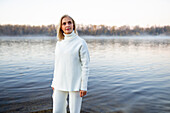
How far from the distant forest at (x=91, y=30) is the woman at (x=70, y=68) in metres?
151

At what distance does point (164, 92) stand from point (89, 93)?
10.1 ft

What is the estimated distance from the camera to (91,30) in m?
170

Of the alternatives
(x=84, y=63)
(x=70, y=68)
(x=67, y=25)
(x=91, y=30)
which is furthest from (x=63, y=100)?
(x=91, y=30)

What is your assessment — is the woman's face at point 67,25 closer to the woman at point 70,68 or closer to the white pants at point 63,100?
the woman at point 70,68

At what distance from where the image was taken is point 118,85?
724 cm

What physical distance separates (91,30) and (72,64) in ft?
559

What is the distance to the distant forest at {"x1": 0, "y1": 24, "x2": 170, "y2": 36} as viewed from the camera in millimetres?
152587

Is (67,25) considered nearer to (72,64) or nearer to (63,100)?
(72,64)

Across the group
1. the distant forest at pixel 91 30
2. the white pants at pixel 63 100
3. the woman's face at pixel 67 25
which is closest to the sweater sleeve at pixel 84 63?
the white pants at pixel 63 100

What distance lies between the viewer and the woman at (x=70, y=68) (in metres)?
2.69

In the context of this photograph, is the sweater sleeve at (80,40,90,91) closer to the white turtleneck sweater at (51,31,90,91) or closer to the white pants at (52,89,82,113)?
the white turtleneck sweater at (51,31,90,91)

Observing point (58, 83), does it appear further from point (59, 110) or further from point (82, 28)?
point (82, 28)

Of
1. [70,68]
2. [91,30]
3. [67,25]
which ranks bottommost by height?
[70,68]

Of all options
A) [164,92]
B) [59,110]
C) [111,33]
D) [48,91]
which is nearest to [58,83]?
[59,110]
